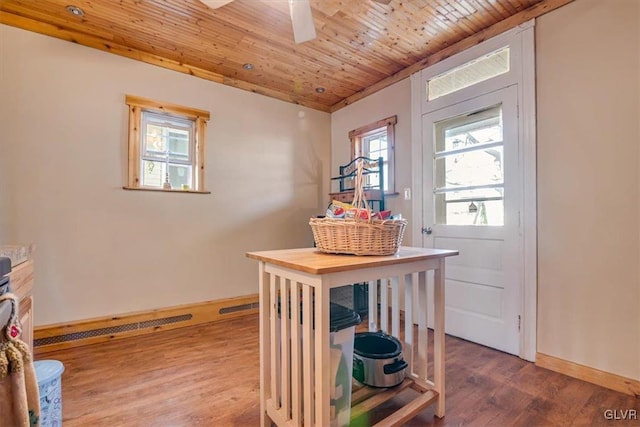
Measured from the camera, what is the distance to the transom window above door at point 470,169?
2.38 meters

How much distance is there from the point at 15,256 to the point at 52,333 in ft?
4.78

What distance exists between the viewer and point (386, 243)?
1344mm

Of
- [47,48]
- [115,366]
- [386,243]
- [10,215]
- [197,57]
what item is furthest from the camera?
[197,57]

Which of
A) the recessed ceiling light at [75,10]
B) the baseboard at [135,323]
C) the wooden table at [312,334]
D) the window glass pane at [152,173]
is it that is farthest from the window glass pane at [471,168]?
the recessed ceiling light at [75,10]

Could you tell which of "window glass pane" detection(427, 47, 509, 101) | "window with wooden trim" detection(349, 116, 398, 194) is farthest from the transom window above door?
"window with wooden trim" detection(349, 116, 398, 194)

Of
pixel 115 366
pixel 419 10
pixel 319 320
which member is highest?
pixel 419 10

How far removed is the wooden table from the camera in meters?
1.12

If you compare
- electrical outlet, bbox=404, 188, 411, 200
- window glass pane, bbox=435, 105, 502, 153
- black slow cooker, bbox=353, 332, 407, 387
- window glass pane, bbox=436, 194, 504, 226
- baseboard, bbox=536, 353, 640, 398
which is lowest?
baseboard, bbox=536, 353, 640, 398

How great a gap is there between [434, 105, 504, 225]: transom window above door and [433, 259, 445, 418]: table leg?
114 cm

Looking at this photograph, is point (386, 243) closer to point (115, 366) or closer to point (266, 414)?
point (266, 414)

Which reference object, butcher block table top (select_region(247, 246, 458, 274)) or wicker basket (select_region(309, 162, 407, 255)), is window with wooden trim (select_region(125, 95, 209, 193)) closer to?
butcher block table top (select_region(247, 246, 458, 274))

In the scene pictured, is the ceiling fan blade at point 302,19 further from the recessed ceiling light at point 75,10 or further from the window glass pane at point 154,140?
the window glass pane at point 154,140

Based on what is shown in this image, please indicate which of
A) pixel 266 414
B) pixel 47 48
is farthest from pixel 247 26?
pixel 266 414

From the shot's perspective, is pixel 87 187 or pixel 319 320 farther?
pixel 87 187
